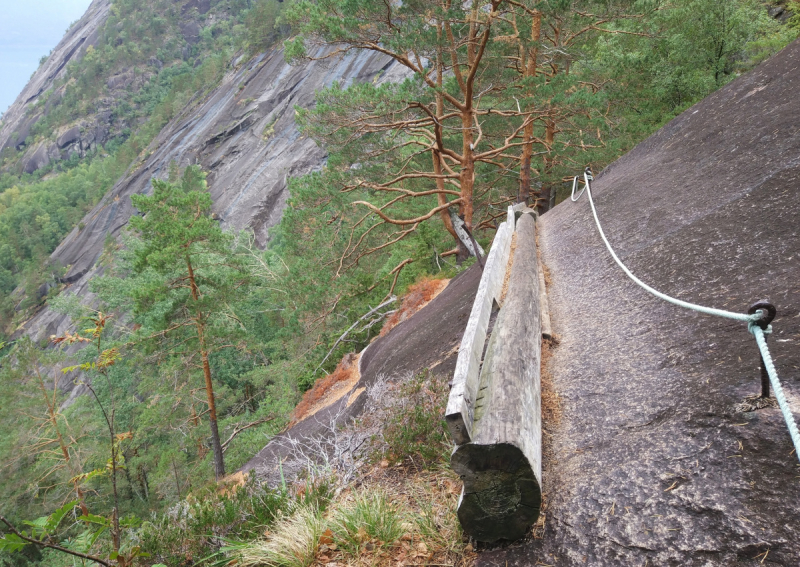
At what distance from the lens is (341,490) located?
3260 mm

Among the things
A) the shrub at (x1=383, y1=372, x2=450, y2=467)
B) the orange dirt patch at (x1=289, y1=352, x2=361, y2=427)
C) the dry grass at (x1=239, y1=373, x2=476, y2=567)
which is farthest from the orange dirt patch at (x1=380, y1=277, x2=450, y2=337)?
the dry grass at (x1=239, y1=373, x2=476, y2=567)

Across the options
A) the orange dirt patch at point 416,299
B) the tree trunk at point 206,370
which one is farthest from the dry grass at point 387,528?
the tree trunk at point 206,370

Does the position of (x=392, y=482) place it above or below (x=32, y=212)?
below

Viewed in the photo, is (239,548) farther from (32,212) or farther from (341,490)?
(32,212)

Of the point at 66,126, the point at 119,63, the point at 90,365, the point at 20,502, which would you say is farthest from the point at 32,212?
the point at 90,365

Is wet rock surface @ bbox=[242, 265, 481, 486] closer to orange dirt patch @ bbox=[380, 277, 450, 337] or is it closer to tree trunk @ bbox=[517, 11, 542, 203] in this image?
orange dirt patch @ bbox=[380, 277, 450, 337]

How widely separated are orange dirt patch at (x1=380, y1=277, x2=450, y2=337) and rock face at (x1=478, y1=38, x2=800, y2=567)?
5.70 metres

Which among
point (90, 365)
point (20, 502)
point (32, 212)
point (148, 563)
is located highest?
point (32, 212)

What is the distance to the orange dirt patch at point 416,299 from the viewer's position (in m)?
11.1

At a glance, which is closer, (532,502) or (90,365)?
(532,502)

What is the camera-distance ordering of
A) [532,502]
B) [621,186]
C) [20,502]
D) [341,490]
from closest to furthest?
[532,502]
[341,490]
[621,186]
[20,502]

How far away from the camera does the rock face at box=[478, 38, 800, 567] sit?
1.64 metres

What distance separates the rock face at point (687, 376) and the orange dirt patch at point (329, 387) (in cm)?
649

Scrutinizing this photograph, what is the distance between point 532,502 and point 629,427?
0.71 m
